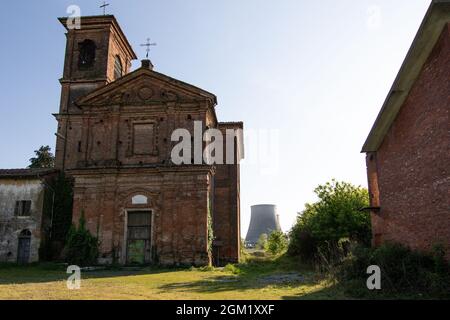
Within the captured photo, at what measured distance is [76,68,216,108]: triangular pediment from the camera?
24609 millimetres

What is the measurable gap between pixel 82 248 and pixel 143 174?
504cm

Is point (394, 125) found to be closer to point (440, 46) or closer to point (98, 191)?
point (440, 46)

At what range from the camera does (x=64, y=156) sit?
27.9m

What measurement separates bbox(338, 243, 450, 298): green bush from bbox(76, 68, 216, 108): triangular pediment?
14.6 metres

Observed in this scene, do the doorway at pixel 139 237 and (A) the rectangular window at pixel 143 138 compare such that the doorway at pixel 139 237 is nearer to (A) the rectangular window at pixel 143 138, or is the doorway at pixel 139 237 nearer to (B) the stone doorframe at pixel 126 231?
(B) the stone doorframe at pixel 126 231

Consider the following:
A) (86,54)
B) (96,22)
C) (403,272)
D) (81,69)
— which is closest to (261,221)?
(86,54)

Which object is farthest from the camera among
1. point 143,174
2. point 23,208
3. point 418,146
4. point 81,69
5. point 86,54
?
point 86,54

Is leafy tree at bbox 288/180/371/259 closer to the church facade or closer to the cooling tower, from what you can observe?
the church facade

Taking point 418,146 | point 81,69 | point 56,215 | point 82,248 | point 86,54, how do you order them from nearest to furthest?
point 418,146 → point 82,248 → point 56,215 → point 81,69 → point 86,54

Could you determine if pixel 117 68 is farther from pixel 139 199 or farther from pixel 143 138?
pixel 139 199

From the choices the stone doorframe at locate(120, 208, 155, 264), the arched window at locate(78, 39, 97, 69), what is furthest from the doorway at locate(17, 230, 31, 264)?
the arched window at locate(78, 39, 97, 69)

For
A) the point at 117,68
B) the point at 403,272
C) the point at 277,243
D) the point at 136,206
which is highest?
the point at 117,68

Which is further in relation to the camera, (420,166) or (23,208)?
(23,208)

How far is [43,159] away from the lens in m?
39.4
